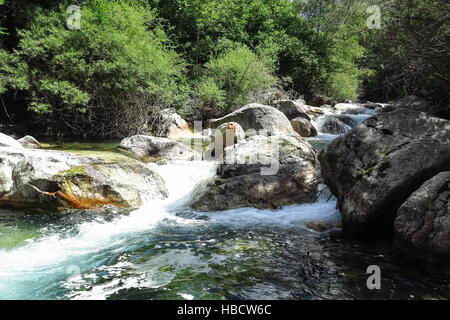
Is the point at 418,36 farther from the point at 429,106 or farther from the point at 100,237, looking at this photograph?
the point at 100,237

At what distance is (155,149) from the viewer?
9531mm

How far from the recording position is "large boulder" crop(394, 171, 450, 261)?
3.30m

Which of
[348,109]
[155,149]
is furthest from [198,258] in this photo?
[348,109]

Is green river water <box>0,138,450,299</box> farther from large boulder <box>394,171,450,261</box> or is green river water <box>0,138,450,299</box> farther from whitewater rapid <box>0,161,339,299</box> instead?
large boulder <box>394,171,450,261</box>

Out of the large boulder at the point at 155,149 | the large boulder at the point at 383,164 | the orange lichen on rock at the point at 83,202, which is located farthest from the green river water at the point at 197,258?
the large boulder at the point at 155,149

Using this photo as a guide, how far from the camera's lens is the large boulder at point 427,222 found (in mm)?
3303

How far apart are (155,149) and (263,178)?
460 cm

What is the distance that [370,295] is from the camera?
2.94m

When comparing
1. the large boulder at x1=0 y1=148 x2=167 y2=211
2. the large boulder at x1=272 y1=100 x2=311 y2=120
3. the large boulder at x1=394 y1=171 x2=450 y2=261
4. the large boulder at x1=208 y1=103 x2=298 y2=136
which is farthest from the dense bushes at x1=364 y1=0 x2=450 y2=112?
the large boulder at x1=272 y1=100 x2=311 y2=120

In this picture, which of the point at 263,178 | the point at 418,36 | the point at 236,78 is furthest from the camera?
the point at 236,78

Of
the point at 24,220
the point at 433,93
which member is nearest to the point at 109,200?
the point at 24,220

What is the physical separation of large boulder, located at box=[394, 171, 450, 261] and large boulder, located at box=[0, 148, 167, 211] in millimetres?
4978

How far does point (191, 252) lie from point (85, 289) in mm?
1387
